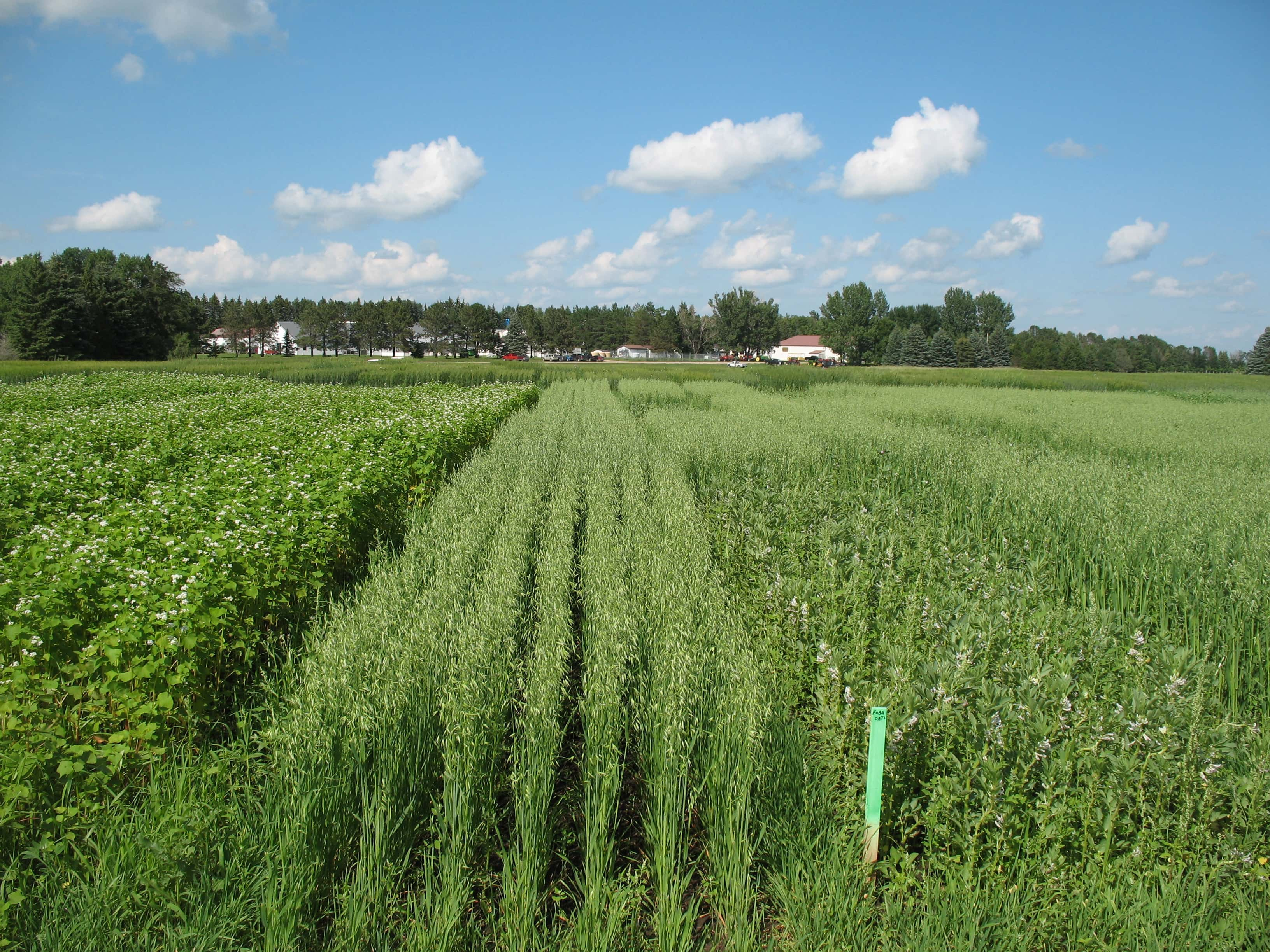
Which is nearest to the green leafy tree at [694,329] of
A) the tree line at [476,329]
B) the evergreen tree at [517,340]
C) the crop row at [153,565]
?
the tree line at [476,329]

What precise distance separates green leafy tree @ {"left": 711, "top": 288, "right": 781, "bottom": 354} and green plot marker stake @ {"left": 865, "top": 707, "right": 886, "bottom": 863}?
317ft

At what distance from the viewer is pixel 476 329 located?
359ft

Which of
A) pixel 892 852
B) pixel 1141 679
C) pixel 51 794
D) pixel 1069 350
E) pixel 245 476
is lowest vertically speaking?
pixel 892 852

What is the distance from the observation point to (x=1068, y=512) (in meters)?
7.52

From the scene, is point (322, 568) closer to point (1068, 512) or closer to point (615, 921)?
point (615, 921)

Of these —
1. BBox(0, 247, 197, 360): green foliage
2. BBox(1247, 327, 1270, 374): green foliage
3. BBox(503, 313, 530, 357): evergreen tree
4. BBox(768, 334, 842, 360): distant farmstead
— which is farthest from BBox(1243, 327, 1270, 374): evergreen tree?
BBox(0, 247, 197, 360): green foliage

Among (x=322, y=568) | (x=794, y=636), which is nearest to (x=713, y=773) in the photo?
(x=794, y=636)

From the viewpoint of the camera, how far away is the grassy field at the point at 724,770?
8.45 ft

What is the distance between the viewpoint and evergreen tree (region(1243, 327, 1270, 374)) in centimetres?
6469

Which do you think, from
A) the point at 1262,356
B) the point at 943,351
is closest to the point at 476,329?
the point at 943,351

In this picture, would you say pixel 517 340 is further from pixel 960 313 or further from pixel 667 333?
pixel 960 313

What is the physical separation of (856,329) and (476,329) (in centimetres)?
6056

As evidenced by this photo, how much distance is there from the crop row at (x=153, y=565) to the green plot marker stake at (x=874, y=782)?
3246 mm

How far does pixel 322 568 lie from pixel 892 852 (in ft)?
16.7
